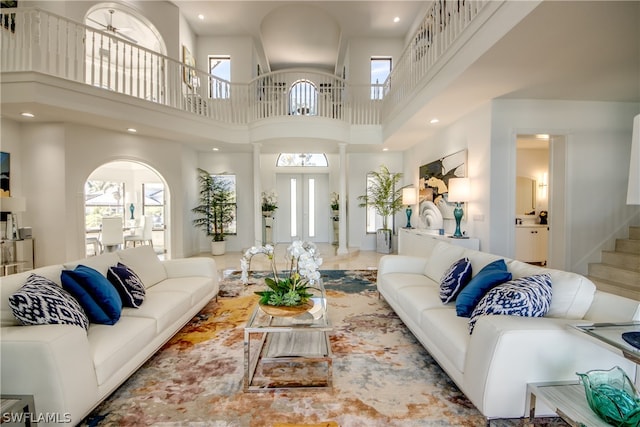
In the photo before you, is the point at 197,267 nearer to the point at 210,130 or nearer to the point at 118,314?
the point at 118,314

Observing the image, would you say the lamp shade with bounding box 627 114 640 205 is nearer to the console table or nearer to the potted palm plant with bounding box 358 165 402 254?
the console table

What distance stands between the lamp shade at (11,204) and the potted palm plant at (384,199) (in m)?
6.31

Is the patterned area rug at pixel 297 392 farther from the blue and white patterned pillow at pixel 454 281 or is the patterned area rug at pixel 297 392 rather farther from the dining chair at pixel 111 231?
the dining chair at pixel 111 231

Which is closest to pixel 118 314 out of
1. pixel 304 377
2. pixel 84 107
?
pixel 304 377

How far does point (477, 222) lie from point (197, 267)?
3.93 m

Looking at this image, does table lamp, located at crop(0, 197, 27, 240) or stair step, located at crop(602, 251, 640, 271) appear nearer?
stair step, located at crop(602, 251, 640, 271)

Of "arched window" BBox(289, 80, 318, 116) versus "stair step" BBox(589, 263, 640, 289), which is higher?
"arched window" BBox(289, 80, 318, 116)

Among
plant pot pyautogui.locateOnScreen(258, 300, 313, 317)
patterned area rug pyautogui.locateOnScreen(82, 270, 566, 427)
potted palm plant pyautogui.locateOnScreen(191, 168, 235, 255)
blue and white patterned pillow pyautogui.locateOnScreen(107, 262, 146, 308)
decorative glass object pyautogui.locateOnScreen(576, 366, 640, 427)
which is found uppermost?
potted palm plant pyautogui.locateOnScreen(191, 168, 235, 255)

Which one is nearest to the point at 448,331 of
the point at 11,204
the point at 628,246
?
the point at 628,246

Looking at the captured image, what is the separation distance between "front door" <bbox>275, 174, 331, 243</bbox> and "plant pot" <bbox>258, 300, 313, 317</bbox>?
6.94 metres

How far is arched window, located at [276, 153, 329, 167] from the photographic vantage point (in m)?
9.01

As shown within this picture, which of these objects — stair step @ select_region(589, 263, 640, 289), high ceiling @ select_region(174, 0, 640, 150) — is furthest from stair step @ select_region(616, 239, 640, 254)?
high ceiling @ select_region(174, 0, 640, 150)

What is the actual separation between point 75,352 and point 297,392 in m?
1.25

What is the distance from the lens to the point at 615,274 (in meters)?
3.78
